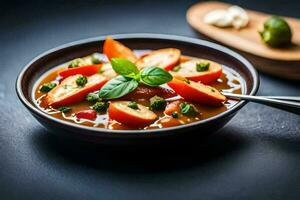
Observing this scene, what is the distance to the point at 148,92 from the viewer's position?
111 inches

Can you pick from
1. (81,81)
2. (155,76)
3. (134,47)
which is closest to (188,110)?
(155,76)

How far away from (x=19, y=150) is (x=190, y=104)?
0.74 metres

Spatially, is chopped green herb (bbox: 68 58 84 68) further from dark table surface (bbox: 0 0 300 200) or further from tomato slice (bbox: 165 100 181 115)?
tomato slice (bbox: 165 100 181 115)

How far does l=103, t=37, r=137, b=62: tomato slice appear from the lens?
3229mm

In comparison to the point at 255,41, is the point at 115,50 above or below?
above

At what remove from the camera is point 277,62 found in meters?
3.32

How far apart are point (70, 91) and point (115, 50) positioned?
1.59ft

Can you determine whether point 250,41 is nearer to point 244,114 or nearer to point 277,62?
point 277,62

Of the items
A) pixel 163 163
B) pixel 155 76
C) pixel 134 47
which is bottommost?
pixel 163 163

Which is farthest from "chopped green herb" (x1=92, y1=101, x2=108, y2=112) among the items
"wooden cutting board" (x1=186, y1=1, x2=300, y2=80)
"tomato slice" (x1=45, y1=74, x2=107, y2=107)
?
"wooden cutting board" (x1=186, y1=1, x2=300, y2=80)

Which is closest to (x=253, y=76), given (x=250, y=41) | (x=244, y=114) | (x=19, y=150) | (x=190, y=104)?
(x=244, y=114)

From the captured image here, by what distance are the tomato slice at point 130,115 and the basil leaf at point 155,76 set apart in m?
0.17

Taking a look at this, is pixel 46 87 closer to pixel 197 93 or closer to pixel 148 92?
pixel 148 92

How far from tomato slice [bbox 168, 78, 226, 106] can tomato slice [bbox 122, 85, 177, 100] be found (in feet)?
0.14
